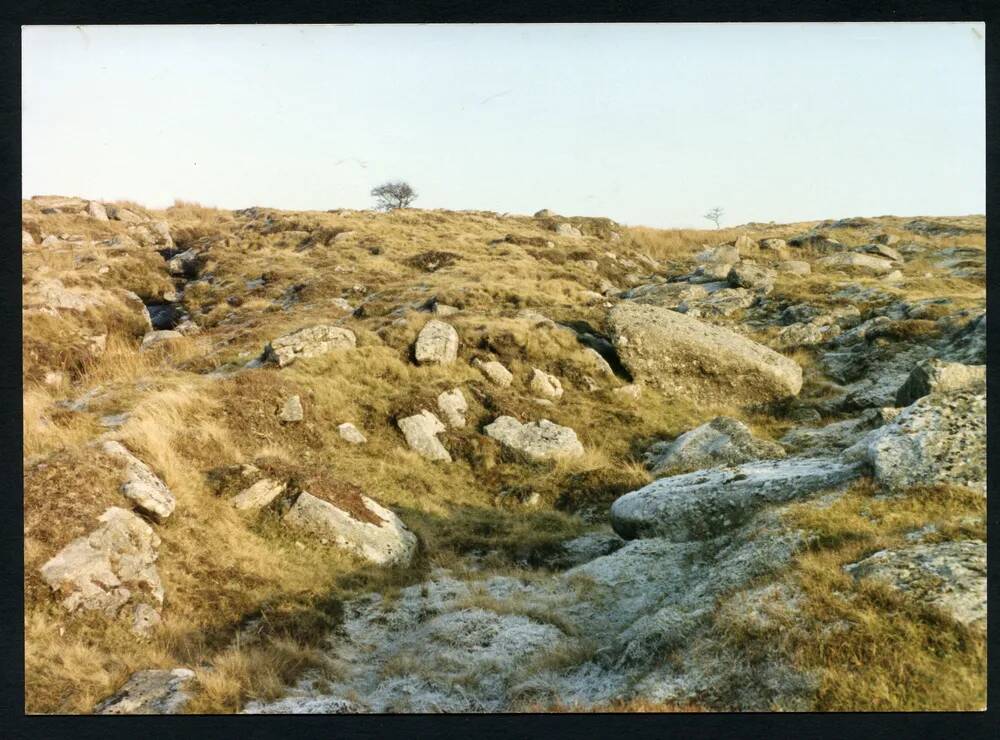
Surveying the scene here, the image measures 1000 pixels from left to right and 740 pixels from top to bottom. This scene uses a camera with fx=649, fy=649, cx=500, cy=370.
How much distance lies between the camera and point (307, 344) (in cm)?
1838

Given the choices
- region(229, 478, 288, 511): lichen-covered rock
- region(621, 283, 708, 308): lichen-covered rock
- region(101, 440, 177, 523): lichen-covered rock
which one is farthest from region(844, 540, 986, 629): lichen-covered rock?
region(621, 283, 708, 308): lichen-covered rock

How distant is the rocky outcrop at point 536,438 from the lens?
16.4 metres

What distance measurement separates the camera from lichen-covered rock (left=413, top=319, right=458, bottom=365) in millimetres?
19375

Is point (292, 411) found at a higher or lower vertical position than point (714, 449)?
lower

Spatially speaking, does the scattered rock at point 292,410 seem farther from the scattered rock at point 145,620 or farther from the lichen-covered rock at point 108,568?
the scattered rock at point 145,620

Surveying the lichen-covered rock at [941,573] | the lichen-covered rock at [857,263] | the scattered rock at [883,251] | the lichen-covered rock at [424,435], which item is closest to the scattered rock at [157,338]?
the lichen-covered rock at [424,435]

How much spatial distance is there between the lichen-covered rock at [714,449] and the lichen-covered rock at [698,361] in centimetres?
455

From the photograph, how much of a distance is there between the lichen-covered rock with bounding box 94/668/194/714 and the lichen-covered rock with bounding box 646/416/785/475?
10655 millimetres

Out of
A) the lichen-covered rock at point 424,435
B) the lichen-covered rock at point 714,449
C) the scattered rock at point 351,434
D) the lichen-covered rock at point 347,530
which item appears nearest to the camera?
the lichen-covered rock at point 347,530

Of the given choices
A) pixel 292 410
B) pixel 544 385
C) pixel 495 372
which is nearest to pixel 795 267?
pixel 544 385

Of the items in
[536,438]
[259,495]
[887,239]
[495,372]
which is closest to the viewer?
[259,495]

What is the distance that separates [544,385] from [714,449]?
616 centimetres

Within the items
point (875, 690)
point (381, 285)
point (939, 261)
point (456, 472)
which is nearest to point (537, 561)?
point (456, 472)

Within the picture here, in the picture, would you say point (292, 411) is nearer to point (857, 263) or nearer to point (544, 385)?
point (544, 385)
